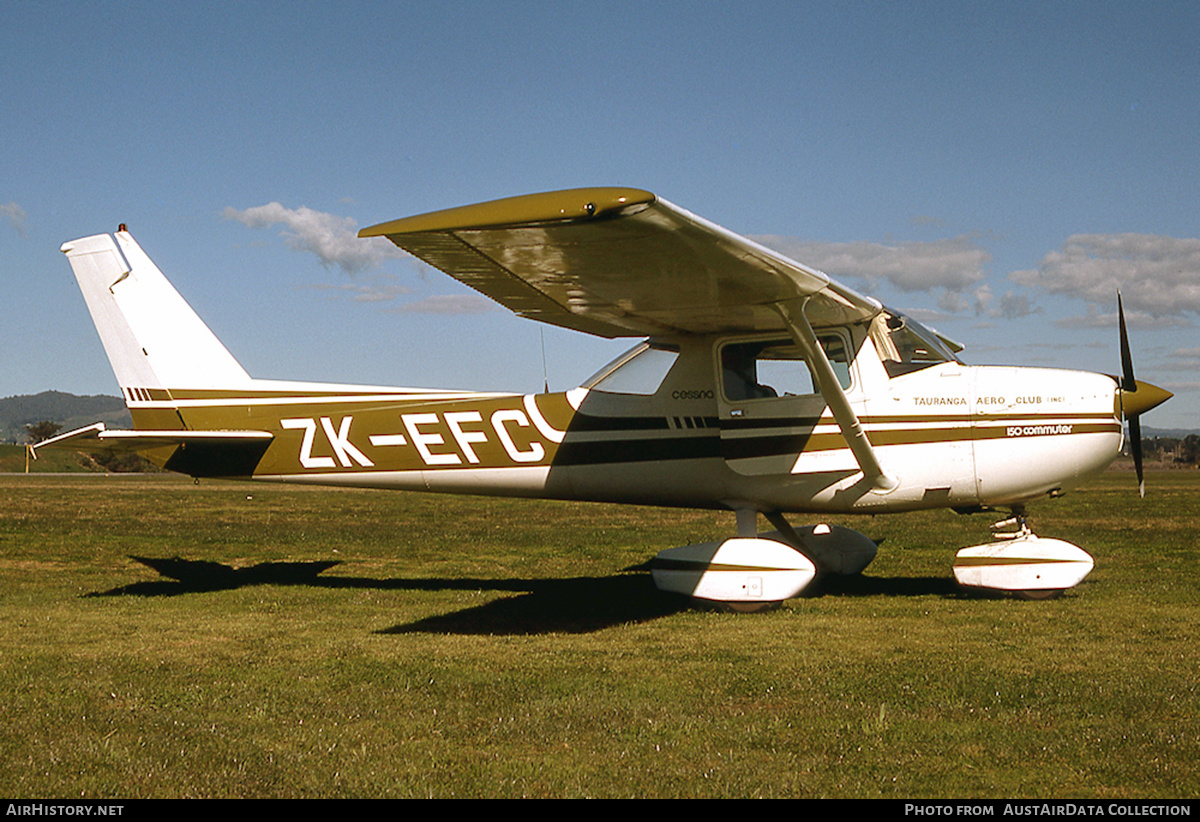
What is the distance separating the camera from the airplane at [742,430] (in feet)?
27.7

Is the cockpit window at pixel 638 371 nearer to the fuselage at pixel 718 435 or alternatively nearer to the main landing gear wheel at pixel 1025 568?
the fuselage at pixel 718 435

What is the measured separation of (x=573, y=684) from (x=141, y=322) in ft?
24.5

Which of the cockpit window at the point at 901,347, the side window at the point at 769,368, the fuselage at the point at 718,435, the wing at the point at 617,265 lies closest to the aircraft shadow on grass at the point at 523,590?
the fuselage at the point at 718,435

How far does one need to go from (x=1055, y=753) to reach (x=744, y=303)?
461cm

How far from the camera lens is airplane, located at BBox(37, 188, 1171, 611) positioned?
8.44m

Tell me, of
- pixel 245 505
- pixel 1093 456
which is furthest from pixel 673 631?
pixel 245 505

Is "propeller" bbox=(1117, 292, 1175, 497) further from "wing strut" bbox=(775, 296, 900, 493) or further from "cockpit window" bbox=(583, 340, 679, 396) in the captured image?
"cockpit window" bbox=(583, 340, 679, 396)

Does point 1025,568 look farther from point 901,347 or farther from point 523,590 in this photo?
point 523,590

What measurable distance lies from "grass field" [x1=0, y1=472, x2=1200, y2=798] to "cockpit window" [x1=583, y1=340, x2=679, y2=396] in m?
2.11

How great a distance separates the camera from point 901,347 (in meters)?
9.16

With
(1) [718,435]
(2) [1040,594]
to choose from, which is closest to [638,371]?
(1) [718,435]

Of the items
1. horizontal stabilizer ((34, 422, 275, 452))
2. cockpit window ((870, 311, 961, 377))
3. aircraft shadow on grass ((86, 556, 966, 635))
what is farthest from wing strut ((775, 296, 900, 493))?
horizontal stabilizer ((34, 422, 275, 452))

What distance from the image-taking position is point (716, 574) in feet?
28.6

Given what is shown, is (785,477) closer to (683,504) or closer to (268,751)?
(683,504)
